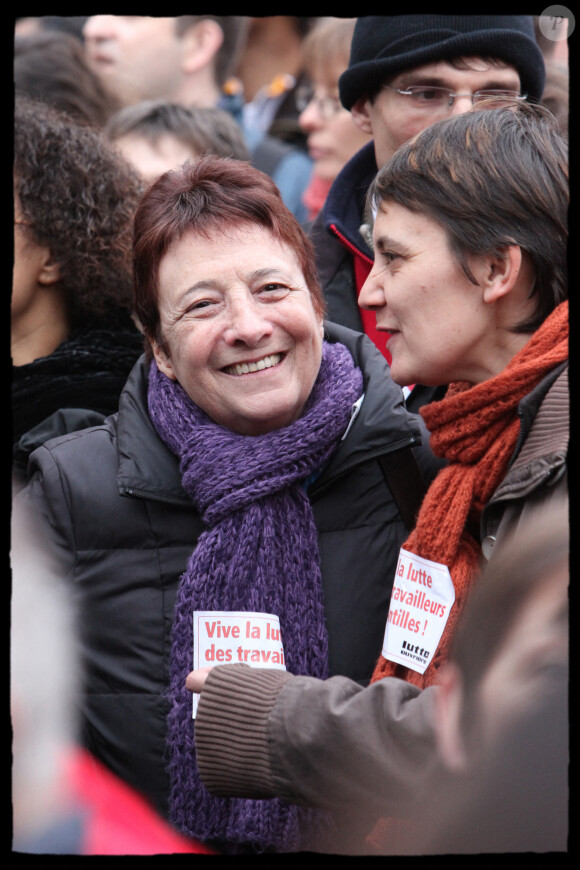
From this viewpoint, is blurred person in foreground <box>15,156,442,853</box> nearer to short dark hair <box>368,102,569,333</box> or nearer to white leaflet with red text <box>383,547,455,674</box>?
white leaflet with red text <box>383,547,455,674</box>

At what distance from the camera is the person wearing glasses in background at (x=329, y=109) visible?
450 cm

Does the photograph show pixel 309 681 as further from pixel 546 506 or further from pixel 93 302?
pixel 93 302

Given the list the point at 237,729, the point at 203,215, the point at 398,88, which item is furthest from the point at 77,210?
the point at 237,729

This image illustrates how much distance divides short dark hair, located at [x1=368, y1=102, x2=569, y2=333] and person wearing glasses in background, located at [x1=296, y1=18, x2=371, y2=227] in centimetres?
211

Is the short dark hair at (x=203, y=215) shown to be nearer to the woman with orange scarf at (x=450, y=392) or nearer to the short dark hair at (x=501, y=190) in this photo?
the woman with orange scarf at (x=450, y=392)

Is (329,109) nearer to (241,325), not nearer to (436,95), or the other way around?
(436,95)

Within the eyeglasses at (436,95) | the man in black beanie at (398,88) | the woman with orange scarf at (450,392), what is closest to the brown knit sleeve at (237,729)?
the woman with orange scarf at (450,392)

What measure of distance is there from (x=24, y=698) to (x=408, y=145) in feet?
5.03

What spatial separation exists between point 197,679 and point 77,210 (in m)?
1.61

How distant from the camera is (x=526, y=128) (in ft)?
7.94

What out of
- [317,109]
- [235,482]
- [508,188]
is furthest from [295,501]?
[317,109]

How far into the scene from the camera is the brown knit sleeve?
6.64 ft

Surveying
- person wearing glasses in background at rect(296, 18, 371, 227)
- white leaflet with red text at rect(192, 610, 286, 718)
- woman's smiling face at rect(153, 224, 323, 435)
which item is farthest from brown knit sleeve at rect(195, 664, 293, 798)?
person wearing glasses in background at rect(296, 18, 371, 227)

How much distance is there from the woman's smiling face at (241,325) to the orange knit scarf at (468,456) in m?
0.40
